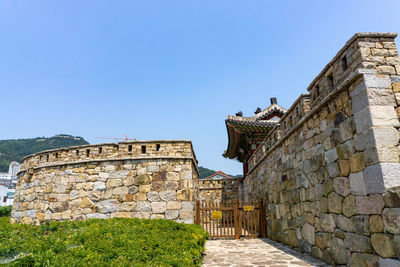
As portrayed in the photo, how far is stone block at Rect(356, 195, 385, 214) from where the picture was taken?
10.3ft

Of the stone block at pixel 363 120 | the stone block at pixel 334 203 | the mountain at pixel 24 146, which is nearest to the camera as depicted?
the stone block at pixel 363 120

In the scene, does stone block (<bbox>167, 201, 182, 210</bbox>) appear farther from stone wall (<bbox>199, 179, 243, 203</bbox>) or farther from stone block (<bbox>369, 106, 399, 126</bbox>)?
stone wall (<bbox>199, 179, 243, 203</bbox>)

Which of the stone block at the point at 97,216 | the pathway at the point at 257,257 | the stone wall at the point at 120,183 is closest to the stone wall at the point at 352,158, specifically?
the pathway at the point at 257,257

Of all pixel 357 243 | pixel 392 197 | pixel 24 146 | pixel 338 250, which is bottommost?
pixel 338 250

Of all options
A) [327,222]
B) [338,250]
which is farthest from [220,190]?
[338,250]

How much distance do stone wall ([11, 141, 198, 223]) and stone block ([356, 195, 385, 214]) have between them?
18.2 ft

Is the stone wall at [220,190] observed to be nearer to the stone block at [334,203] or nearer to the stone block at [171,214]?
the stone block at [171,214]

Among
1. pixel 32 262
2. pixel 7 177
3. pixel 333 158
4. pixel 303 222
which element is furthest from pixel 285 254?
pixel 7 177

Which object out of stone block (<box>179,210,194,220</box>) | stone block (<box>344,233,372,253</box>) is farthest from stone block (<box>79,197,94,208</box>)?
stone block (<box>344,233,372,253</box>)

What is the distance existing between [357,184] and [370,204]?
346 millimetres

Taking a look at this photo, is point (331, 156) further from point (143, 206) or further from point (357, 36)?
point (143, 206)

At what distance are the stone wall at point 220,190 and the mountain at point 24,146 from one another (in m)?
88.4

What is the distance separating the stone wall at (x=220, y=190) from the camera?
50.5ft

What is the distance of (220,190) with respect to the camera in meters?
15.6
